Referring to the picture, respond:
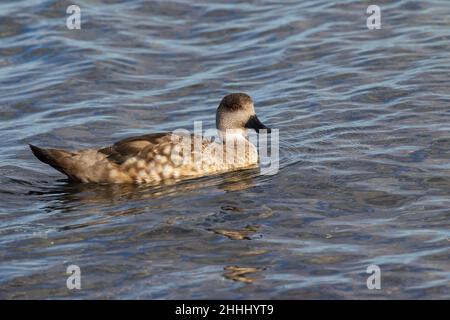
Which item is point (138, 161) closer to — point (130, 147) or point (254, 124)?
point (130, 147)

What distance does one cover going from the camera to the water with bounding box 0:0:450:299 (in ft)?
31.7

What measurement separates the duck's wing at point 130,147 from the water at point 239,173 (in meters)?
0.36

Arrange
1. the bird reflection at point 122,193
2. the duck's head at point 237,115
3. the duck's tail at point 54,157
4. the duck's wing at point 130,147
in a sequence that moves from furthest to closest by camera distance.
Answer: the duck's head at point 237,115 < the duck's wing at point 130,147 < the duck's tail at point 54,157 < the bird reflection at point 122,193

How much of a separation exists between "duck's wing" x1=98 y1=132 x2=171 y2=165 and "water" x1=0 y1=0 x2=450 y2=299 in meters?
0.36

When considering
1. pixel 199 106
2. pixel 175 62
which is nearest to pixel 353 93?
pixel 199 106

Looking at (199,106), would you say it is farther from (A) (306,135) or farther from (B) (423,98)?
(B) (423,98)

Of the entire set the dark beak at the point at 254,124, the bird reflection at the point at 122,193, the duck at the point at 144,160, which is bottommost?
the bird reflection at the point at 122,193

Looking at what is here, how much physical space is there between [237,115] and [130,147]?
1411mm

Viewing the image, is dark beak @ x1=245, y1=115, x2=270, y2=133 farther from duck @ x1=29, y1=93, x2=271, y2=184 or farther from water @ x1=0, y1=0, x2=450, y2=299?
duck @ x1=29, y1=93, x2=271, y2=184

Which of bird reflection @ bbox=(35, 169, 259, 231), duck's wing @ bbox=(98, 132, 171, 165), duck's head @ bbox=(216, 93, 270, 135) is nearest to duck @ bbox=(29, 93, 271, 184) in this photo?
duck's wing @ bbox=(98, 132, 171, 165)

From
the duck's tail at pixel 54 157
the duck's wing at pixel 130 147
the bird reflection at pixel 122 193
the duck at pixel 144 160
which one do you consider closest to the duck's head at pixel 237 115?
the duck at pixel 144 160

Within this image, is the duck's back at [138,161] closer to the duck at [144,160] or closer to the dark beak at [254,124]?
the duck at [144,160]

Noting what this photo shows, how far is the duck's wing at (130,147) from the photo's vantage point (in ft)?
40.5
